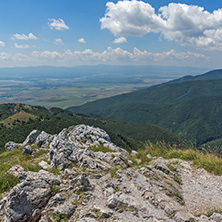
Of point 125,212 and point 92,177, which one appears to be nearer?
point 125,212

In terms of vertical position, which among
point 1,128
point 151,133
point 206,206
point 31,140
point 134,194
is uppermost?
point 134,194

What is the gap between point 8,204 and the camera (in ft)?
23.9

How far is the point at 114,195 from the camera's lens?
7848mm

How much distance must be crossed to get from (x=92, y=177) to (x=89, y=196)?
186cm

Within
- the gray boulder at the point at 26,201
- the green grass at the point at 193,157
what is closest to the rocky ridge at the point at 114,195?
the gray boulder at the point at 26,201

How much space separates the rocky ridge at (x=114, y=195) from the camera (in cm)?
709

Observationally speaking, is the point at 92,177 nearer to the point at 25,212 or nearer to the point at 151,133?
the point at 25,212

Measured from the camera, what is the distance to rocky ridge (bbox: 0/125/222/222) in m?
7.09

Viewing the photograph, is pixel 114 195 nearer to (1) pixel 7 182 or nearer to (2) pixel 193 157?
(1) pixel 7 182

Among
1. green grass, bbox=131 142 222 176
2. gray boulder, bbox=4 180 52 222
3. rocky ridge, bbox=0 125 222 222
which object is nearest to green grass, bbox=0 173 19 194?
rocky ridge, bbox=0 125 222 222

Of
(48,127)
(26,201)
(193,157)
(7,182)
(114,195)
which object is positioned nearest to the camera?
(26,201)

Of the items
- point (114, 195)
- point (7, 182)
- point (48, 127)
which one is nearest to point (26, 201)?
point (7, 182)

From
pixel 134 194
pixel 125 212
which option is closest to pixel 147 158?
pixel 134 194

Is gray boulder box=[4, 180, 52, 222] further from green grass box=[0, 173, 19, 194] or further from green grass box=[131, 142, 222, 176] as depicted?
green grass box=[131, 142, 222, 176]
